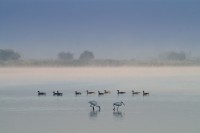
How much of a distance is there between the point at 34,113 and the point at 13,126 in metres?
3.05

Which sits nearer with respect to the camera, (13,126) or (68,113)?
(13,126)

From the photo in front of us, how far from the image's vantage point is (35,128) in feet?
52.1

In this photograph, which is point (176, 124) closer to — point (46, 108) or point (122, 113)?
point (122, 113)

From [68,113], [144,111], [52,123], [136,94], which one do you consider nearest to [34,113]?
[68,113]

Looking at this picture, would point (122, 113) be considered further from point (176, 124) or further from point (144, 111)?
point (176, 124)

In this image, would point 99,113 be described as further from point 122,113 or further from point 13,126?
point 13,126

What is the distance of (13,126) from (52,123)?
121 cm

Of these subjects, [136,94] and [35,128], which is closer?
[35,128]

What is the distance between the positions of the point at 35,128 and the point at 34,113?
11.7 ft

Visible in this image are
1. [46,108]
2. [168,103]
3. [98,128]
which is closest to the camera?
[98,128]

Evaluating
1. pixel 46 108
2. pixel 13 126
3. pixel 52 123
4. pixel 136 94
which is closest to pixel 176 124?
pixel 52 123

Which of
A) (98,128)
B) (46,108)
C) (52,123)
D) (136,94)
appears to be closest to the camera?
(98,128)

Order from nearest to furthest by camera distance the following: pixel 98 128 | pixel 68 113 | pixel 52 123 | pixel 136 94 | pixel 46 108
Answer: pixel 98 128 → pixel 52 123 → pixel 68 113 → pixel 46 108 → pixel 136 94

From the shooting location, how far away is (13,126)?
16391mm
